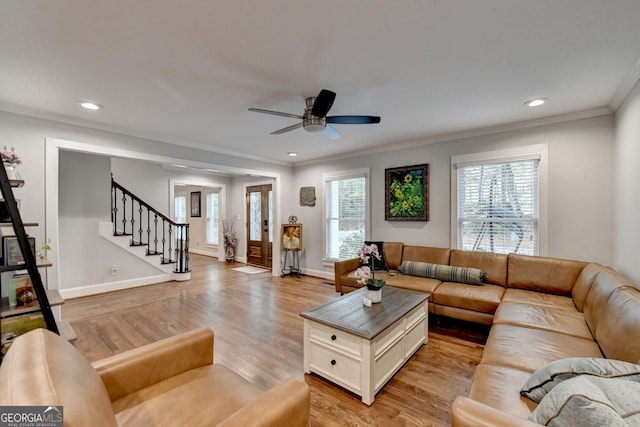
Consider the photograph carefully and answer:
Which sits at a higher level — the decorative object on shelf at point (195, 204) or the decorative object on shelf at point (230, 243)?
the decorative object on shelf at point (195, 204)

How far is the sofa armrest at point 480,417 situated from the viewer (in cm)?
103

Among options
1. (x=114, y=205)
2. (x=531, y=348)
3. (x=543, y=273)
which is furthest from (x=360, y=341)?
(x=114, y=205)

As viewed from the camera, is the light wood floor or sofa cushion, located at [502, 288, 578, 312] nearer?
the light wood floor

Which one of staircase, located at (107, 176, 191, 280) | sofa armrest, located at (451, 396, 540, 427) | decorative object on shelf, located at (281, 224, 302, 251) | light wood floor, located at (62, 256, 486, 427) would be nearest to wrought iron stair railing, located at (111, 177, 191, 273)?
staircase, located at (107, 176, 191, 280)

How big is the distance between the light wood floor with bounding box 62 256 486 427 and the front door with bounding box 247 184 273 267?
152cm

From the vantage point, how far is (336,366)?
214cm

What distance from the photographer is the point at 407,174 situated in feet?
14.8

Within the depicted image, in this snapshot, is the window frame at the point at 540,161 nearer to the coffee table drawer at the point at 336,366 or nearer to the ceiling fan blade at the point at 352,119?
the ceiling fan blade at the point at 352,119

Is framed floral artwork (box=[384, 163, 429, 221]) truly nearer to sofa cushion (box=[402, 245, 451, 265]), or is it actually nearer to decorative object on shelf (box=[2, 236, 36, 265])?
sofa cushion (box=[402, 245, 451, 265])

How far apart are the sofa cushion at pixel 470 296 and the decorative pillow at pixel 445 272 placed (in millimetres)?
121

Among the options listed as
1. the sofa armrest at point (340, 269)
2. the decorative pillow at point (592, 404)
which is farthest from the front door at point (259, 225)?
the decorative pillow at point (592, 404)

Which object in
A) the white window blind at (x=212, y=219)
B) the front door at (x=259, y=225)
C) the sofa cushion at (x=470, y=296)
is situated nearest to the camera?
the sofa cushion at (x=470, y=296)

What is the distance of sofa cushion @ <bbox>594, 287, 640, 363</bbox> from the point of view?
4.82 ft

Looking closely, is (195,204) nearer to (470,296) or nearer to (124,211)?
(124,211)
